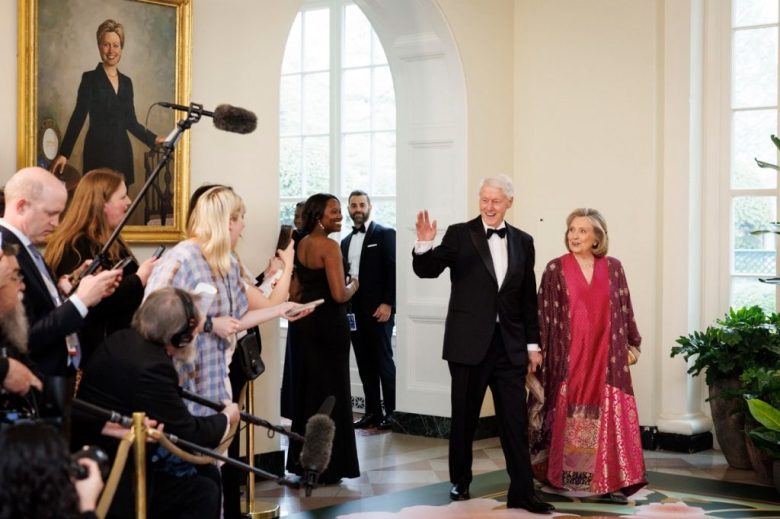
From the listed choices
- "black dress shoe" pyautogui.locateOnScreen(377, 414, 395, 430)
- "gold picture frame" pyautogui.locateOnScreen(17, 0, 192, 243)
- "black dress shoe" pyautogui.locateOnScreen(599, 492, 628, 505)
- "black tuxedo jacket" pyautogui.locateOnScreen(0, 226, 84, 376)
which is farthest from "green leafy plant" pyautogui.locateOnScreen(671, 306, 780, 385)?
"black tuxedo jacket" pyautogui.locateOnScreen(0, 226, 84, 376)

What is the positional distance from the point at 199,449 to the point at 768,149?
17.0 ft

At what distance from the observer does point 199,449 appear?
3520 millimetres

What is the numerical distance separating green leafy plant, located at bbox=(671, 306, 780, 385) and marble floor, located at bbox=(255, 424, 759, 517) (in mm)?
562

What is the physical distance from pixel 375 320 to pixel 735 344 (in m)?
2.65

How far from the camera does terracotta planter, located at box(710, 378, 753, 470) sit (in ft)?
22.9

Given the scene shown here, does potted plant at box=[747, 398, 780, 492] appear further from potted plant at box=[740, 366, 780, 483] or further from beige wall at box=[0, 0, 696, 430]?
beige wall at box=[0, 0, 696, 430]

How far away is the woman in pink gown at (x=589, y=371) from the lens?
19.7 feet

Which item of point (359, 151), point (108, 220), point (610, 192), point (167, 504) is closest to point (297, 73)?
point (359, 151)

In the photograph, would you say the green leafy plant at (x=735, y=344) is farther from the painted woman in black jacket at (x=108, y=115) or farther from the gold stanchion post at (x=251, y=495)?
the painted woman in black jacket at (x=108, y=115)

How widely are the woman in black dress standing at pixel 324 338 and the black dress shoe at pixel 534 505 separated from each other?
3.40ft

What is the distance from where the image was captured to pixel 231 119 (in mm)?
4344

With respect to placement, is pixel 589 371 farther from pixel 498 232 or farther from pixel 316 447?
pixel 316 447

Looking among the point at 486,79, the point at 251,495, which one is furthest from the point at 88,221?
the point at 486,79

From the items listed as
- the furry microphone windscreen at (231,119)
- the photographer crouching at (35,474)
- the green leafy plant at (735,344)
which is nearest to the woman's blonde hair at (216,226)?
the furry microphone windscreen at (231,119)
